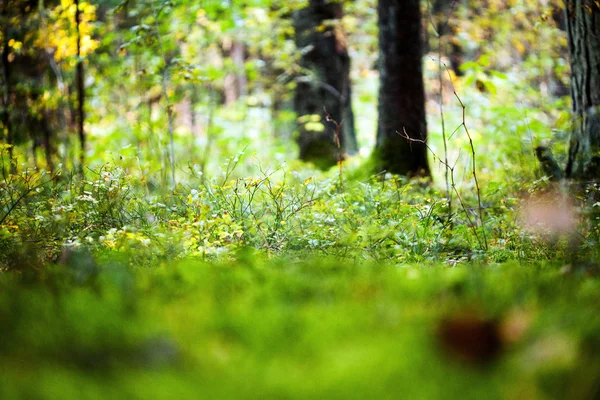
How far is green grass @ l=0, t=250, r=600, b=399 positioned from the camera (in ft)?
3.67

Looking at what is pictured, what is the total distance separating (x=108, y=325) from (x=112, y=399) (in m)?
0.42

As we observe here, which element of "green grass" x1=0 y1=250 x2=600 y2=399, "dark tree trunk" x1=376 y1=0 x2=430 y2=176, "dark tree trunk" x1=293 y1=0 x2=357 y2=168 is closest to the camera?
"green grass" x1=0 y1=250 x2=600 y2=399

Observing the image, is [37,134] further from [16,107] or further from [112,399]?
[112,399]

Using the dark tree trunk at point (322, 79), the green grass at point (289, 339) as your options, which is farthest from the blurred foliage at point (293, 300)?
the dark tree trunk at point (322, 79)

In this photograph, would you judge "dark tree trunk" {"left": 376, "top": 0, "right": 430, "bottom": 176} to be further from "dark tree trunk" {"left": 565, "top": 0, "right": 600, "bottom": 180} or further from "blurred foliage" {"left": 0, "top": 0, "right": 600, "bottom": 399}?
"blurred foliage" {"left": 0, "top": 0, "right": 600, "bottom": 399}

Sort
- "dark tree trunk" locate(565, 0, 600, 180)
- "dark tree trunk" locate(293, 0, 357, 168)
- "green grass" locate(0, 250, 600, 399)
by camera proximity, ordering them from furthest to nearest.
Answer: "dark tree trunk" locate(293, 0, 357, 168) → "dark tree trunk" locate(565, 0, 600, 180) → "green grass" locate(0, 250, 600, 399)

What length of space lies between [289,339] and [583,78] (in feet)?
16.7

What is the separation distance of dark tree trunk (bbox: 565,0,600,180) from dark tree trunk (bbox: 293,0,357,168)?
525 cm

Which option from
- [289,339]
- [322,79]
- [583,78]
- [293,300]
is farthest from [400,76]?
[289,339]

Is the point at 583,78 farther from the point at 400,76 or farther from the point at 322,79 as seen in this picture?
the point at 322,79

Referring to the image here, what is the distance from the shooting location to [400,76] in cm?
695

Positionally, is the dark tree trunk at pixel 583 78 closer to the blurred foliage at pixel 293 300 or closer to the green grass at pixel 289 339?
the blurred foliage at pixel 293 300

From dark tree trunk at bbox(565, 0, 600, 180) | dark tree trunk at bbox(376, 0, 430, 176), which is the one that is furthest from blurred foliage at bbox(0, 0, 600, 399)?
dark tree trunk at bbox(376, 0, 430, 176)

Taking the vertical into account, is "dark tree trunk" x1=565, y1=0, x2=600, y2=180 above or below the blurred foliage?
above
